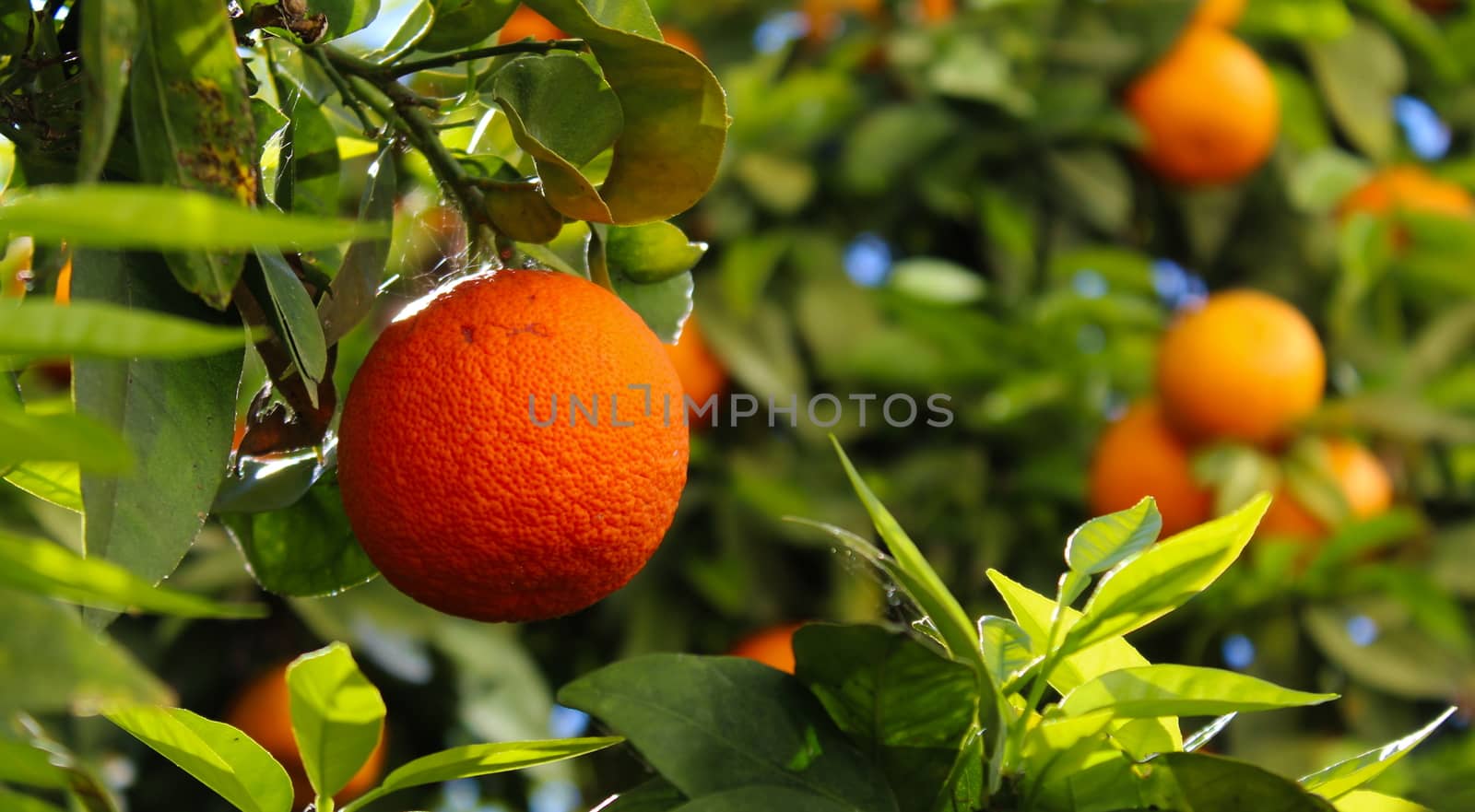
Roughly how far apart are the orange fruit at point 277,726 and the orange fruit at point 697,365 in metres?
0.46

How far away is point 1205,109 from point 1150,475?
44 cm

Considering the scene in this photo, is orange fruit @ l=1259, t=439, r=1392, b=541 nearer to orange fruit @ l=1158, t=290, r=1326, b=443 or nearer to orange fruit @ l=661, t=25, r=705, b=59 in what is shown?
orange fruit @ l=1158, t=290, r=1326, b=443

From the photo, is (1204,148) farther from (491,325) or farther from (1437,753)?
(491,325)

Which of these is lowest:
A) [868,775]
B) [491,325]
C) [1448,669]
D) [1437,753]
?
[1437,753]

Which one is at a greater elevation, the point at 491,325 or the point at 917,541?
the point at 491,325

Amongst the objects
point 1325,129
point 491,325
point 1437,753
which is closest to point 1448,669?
point 1437,753

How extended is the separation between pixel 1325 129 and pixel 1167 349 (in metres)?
0.50

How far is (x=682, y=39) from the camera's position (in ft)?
5.25

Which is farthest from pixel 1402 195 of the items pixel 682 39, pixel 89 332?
pixel 89 332

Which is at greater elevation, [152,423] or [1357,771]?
[152,423]

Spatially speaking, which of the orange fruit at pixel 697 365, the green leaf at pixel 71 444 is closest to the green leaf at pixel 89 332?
the green leaf at pixel 71 444

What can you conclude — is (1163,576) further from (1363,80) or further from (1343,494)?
(1363,80)

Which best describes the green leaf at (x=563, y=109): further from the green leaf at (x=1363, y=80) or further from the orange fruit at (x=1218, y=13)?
the green leaf at (x=1363, y=80)

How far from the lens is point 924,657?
42cm
